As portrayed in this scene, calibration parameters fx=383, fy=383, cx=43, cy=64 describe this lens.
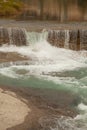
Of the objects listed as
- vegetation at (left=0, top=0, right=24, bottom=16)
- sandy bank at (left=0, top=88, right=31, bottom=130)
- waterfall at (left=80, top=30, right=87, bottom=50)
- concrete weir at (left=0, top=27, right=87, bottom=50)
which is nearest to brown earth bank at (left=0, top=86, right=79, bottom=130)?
sandy bank at (left=0, top=88, right=31, bottom=130)

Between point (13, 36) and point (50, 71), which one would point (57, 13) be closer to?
point (13, 36)

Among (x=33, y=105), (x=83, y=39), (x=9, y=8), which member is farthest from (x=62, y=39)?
(x=9, y=8)

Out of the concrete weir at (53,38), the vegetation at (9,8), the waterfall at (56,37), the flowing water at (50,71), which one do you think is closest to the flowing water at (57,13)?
the vegetation at (9,8)

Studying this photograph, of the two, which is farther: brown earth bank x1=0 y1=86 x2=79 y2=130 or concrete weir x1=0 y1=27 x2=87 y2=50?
concrete weir x1=0 y1=27 x2=87 y2=50

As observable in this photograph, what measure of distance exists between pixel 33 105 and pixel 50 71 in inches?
257

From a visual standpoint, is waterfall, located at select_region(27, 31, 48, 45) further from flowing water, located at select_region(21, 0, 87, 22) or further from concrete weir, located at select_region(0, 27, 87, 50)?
flowing water, located at select_region(21, 0, 87, 22)

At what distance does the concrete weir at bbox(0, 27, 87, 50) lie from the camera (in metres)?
27.0

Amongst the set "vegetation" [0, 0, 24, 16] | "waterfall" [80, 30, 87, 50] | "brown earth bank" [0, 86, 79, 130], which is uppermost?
"brown earth bank" [0, 86, 79, 130]

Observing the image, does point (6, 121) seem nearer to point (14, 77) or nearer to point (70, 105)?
point (70, 105)

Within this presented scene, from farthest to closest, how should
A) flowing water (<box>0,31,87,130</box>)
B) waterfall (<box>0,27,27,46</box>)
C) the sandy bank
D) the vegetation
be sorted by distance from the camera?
the vegetation
waterfall (<box>0,27,27,46</box>)
flowing water (<box>0,31,87,130</box>)
the sandy bank

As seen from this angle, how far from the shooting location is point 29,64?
22859mm

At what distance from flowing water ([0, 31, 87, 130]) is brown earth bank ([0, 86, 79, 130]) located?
393 mm

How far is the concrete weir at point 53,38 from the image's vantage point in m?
27.0

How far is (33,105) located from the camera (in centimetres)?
1498
